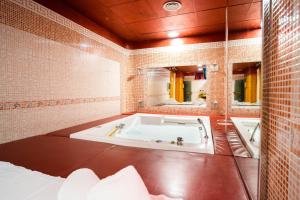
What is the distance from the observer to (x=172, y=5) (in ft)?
7.99

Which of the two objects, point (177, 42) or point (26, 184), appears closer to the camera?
point (26, 184)

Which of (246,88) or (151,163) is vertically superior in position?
(246,88)

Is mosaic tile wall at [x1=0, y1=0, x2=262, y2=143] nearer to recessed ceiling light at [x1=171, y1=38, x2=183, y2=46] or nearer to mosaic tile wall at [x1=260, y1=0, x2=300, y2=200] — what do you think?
recessed ceiling light at [x1=171, y1=38, x2=183, y2=46]

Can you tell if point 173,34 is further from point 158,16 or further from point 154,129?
point 154,129

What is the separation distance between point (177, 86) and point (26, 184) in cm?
337

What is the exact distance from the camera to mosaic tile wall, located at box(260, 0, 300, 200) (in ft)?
1.79

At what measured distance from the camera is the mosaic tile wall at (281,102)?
1.79 feet

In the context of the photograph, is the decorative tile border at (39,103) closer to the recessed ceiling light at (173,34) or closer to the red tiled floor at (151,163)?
the red tiled floor at (151,163)

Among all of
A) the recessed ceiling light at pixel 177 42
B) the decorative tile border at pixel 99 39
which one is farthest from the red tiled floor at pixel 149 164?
A: the recessed ceiling light at pixel 177 42

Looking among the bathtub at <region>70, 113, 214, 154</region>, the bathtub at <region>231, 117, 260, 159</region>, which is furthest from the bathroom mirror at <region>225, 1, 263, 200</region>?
the bathtub at <region>70, 113, 214, 154</region>

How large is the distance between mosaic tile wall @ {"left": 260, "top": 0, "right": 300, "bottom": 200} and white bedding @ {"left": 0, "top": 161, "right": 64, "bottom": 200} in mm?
1065

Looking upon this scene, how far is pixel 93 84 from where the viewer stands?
3109 millimetres

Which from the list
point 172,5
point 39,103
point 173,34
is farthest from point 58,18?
point 173,34

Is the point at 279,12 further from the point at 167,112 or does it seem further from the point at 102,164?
the point at 167,112
